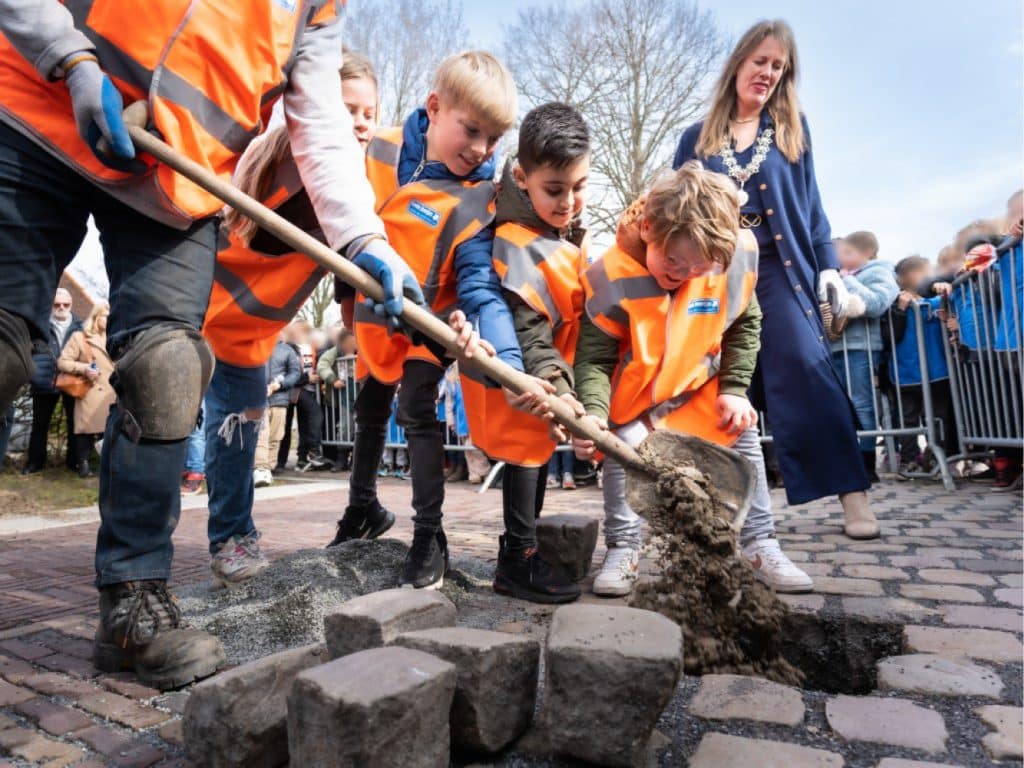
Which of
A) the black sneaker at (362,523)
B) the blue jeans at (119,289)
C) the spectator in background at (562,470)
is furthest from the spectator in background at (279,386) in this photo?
the blue jeans at (119,289)

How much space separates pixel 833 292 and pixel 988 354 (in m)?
2.62

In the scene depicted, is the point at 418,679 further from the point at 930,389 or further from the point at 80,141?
the point at 930,389

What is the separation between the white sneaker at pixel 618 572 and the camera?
97.4 inches

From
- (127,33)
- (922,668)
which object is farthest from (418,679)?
(127,33)

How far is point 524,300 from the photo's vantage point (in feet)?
7.89

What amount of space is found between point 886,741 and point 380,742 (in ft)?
3.02

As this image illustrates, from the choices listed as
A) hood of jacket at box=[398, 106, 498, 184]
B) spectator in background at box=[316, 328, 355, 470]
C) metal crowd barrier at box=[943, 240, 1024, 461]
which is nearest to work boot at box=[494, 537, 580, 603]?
hood of jacket at box=[398, 106, 498, 184]

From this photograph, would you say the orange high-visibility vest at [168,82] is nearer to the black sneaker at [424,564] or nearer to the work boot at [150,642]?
the work boot at [150,642]

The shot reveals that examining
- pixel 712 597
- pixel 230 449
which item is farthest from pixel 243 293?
pixel 712 597

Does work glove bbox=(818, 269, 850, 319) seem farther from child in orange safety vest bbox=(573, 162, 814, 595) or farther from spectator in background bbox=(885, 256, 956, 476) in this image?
spectator in background bbox=(885, 256, 956, 476)

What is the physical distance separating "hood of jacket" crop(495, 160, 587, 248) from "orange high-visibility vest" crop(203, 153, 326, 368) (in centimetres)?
63

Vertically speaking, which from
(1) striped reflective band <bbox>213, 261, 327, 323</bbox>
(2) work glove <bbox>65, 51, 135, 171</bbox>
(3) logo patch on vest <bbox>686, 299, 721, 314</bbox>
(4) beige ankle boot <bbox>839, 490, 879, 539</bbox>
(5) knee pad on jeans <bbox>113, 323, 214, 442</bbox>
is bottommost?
(4) beige ankle boot <bbox>839, 490, 879, 539</bbox>

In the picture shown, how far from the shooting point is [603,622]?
150cm

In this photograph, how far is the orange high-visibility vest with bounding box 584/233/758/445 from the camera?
2.46 m
